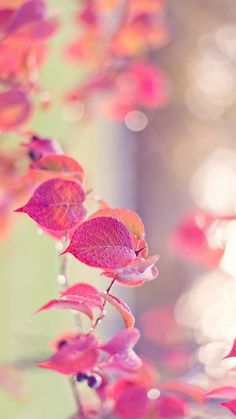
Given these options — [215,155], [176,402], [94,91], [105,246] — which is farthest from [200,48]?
[105,246]

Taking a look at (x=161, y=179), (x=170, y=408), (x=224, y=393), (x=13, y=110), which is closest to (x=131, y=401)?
(x=170, y=408)

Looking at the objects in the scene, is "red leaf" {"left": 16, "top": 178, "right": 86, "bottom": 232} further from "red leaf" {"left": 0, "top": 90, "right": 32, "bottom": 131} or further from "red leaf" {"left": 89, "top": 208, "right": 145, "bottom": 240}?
"red leaf" {"left": 0, "top": 90, "right": 32, "bottom": 131}

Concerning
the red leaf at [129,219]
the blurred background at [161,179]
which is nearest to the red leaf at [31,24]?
the red leaf at [129,219]

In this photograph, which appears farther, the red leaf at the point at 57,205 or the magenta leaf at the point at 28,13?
the magenta leaf at the point at 28,13

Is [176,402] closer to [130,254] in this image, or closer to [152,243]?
[130,254]

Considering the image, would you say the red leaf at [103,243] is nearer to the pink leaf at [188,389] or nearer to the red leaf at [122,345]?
the red leaf at [122,345]

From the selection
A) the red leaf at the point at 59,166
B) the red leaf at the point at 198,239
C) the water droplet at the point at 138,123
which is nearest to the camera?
the red leaf at the point at 59,166

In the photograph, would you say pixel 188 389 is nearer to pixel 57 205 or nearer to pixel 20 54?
pixel 57 205
